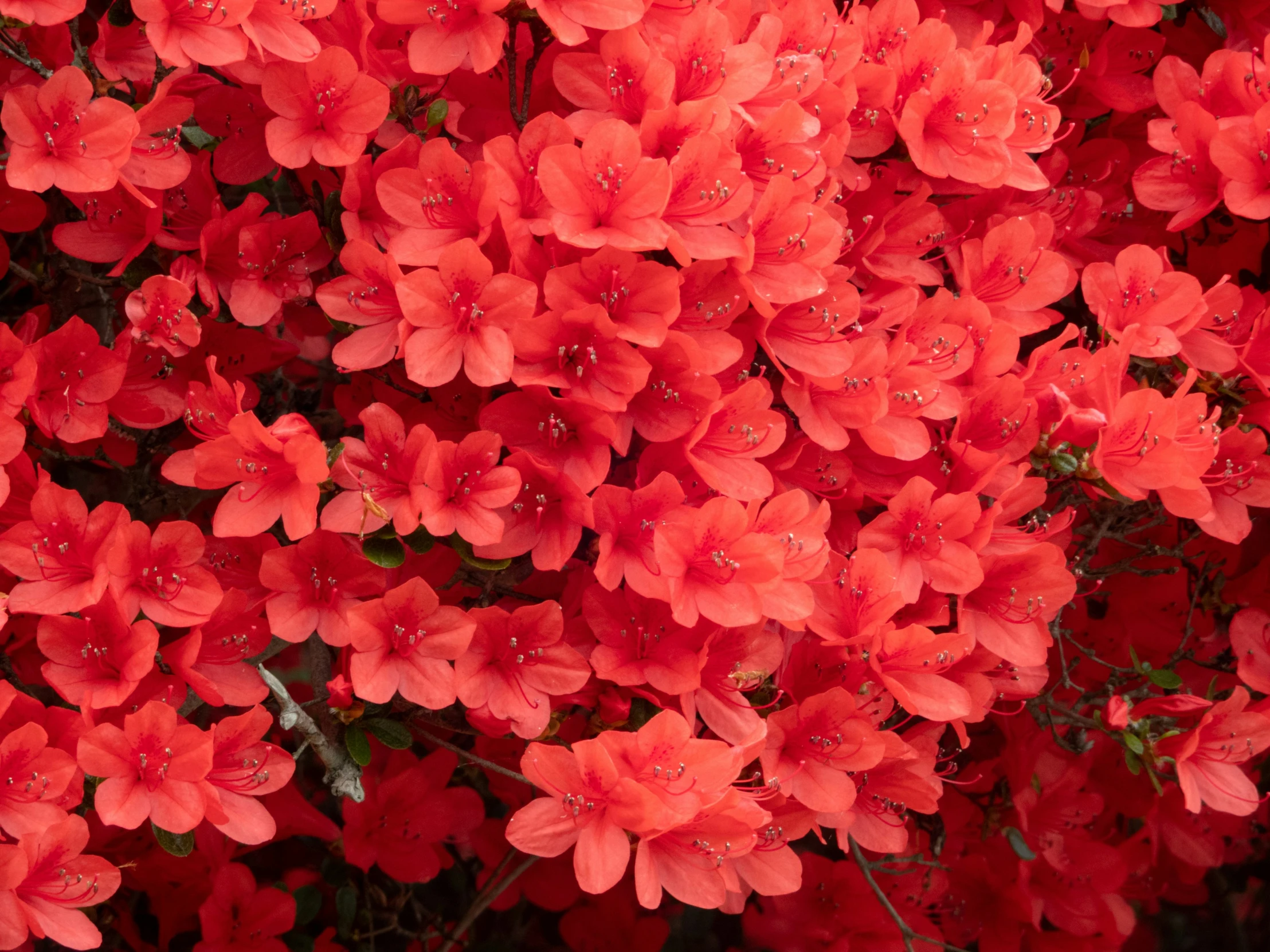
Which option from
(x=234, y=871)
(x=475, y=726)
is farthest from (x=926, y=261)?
(x=234, y=871)

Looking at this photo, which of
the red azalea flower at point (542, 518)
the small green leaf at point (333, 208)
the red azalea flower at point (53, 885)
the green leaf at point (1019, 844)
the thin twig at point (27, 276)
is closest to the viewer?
the red azalea flower at point (53, 885)

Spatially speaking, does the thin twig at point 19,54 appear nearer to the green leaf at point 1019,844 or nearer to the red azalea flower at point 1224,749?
the red azalea flower at point 1224,749

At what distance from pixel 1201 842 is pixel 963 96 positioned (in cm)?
143

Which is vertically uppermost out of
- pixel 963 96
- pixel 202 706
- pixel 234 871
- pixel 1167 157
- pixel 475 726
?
pixel 963 96

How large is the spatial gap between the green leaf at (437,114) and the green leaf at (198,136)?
0.31m

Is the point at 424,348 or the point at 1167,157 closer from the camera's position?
the point at 424,348

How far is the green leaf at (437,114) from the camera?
4.84ft

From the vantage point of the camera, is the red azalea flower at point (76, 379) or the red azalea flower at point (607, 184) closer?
the red azalea flower at point (607, 184)

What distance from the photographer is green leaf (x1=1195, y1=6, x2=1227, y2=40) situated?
1.94m

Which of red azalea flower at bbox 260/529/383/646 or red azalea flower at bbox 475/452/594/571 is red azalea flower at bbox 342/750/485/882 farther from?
red azalea flower at bbox 475/452/594/571

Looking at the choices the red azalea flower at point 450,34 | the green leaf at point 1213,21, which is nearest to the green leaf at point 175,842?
the red azalea flower at point 450,34

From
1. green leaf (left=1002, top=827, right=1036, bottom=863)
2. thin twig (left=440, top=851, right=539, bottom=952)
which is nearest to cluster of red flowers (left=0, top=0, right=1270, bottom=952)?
thin twig (left=440, top=851, right=539, bottom=952)

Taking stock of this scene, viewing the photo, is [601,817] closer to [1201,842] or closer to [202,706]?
[202,706]

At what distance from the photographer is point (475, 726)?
1414 mm
